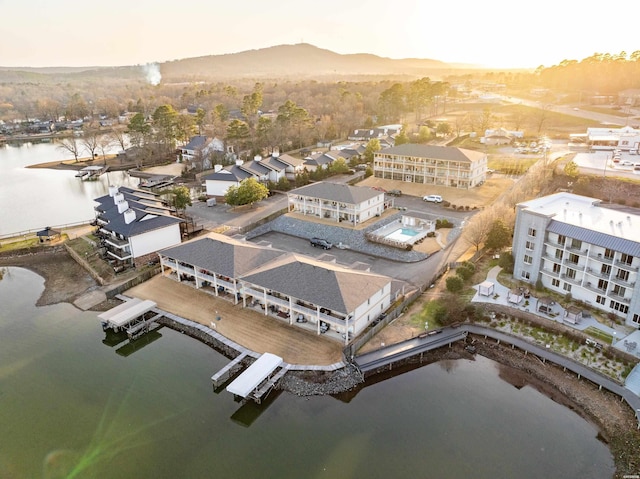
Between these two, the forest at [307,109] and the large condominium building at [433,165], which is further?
the forest at [307,109]

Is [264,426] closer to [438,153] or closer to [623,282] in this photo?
[623,282]

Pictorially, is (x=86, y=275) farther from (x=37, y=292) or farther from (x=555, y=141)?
(x=555, y=141)

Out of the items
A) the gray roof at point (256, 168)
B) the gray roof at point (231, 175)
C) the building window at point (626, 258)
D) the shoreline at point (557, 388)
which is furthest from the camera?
the gray roof at point (256, 168)

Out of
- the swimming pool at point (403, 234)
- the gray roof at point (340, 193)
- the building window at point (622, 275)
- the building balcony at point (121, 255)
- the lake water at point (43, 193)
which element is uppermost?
the gray roof at point (340, 193)

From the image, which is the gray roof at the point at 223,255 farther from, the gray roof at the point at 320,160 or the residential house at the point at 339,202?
the gray roof at the point at 320,160

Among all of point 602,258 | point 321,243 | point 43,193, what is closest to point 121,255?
point 321,243

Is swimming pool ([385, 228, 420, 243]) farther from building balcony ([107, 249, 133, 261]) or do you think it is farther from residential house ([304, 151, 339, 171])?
building balcony ([107, 249, 133, 261])

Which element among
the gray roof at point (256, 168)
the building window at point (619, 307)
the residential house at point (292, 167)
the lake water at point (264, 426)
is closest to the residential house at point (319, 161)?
the residential house at point (292, 167)

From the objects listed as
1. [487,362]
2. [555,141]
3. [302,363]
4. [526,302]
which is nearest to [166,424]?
[302,363]

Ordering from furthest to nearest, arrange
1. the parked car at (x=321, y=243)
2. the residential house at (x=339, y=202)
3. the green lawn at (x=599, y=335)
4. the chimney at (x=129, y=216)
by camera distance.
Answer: the residential house at (x=339, y=202) → the parked car at (x=321, y=243) → the chimney at (x=129, y=216) → the green lawn at (x=599, y=335)
